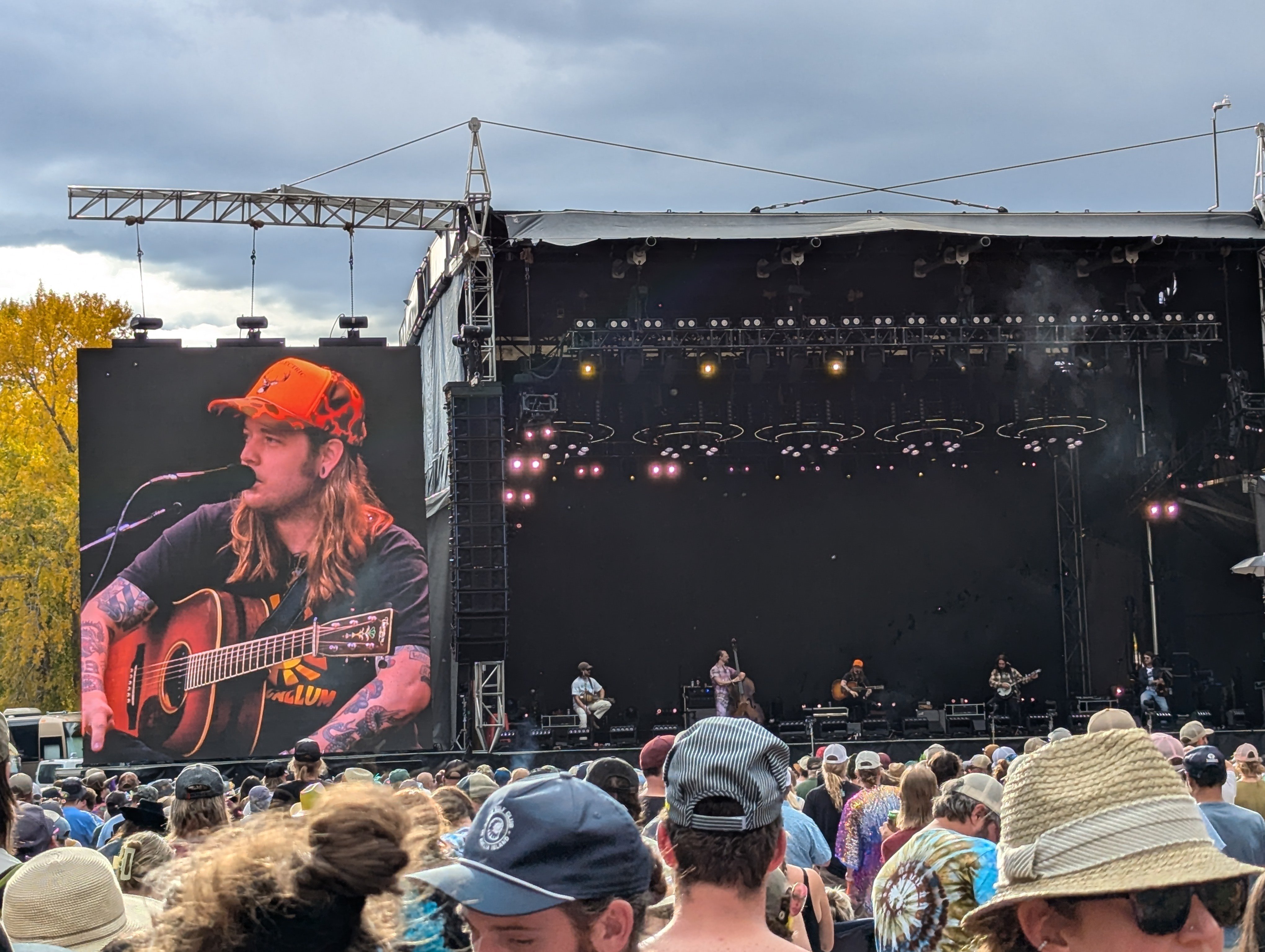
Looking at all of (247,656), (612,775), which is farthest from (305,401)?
(612,775)

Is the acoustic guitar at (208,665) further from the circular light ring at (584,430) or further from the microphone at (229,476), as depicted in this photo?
the circular light ring at (584,430)

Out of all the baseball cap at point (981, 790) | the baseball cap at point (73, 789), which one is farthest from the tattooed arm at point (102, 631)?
the baseball cap at point (981, 790)

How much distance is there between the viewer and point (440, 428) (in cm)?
1969

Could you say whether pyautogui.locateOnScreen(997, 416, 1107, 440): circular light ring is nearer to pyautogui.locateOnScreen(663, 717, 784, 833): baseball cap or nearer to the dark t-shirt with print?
the dark t-shirt with print

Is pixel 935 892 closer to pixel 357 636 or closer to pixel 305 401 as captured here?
Result: pixel 357 636

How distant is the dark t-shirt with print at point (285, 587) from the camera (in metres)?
17.6

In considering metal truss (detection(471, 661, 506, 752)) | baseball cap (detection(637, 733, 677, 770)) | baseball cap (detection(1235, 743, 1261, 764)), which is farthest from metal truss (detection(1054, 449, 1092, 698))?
baseball cap (detection(637, 733, 677, 770))

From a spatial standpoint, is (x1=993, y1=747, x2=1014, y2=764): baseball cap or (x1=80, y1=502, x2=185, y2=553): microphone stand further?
(x1=80, y1=502, x2=185, y2=553): microphone stand

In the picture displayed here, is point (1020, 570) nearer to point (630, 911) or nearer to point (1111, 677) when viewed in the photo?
point (1111, 677)

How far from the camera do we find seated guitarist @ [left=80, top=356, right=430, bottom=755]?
1758cm

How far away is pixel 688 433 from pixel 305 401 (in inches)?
212

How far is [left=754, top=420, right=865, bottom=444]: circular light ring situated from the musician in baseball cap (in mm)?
18294

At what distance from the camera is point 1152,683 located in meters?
20.3

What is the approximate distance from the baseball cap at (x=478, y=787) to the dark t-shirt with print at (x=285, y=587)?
1211 cm
